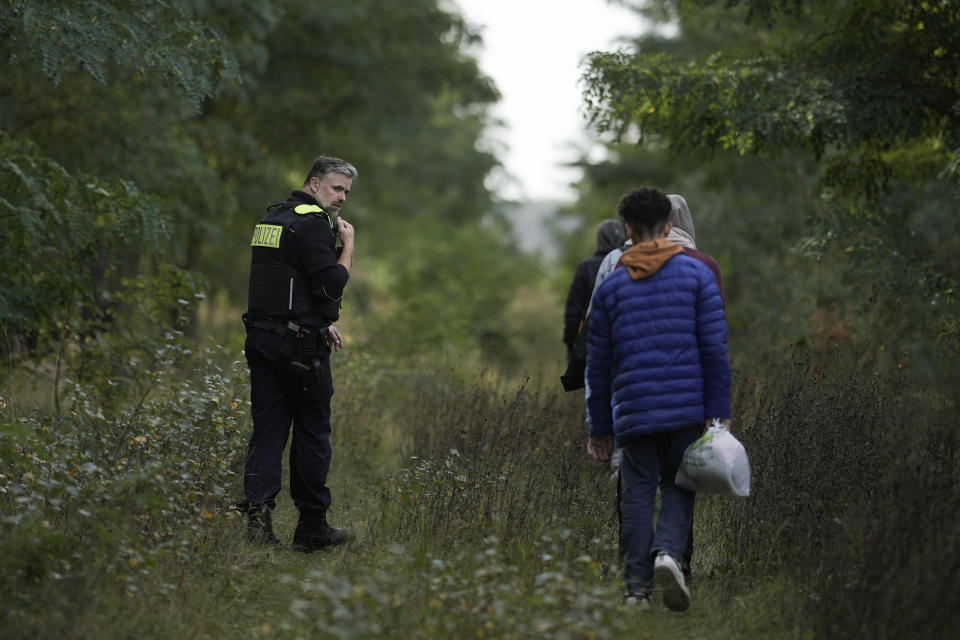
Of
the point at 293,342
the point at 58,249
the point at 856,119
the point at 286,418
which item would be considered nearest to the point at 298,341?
the point at 293,342

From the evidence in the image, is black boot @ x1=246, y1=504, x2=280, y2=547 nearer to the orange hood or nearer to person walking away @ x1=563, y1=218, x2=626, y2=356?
the orange hood

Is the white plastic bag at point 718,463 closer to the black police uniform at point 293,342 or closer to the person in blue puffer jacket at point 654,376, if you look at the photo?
the person in blue puffer jacket at point 654,376

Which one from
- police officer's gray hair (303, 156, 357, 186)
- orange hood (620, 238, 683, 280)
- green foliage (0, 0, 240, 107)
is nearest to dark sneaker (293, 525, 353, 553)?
police officer's gray hair (303, 156, 357, 186)

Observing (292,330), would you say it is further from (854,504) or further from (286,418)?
(854,504)

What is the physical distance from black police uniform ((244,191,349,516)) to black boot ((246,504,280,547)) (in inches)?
1.2

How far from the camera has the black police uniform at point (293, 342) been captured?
225 inches

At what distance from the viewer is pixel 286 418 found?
6.03 metres

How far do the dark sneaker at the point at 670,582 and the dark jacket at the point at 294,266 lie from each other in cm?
230

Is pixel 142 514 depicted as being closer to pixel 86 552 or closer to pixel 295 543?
pixel 86 552

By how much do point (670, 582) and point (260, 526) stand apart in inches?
95.9

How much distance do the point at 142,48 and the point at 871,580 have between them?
582 centimetres

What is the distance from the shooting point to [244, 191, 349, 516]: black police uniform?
572cm

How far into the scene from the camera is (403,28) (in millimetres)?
15438

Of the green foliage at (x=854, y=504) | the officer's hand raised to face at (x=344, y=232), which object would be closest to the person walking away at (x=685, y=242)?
the green foliage at (x=854, y=504)
